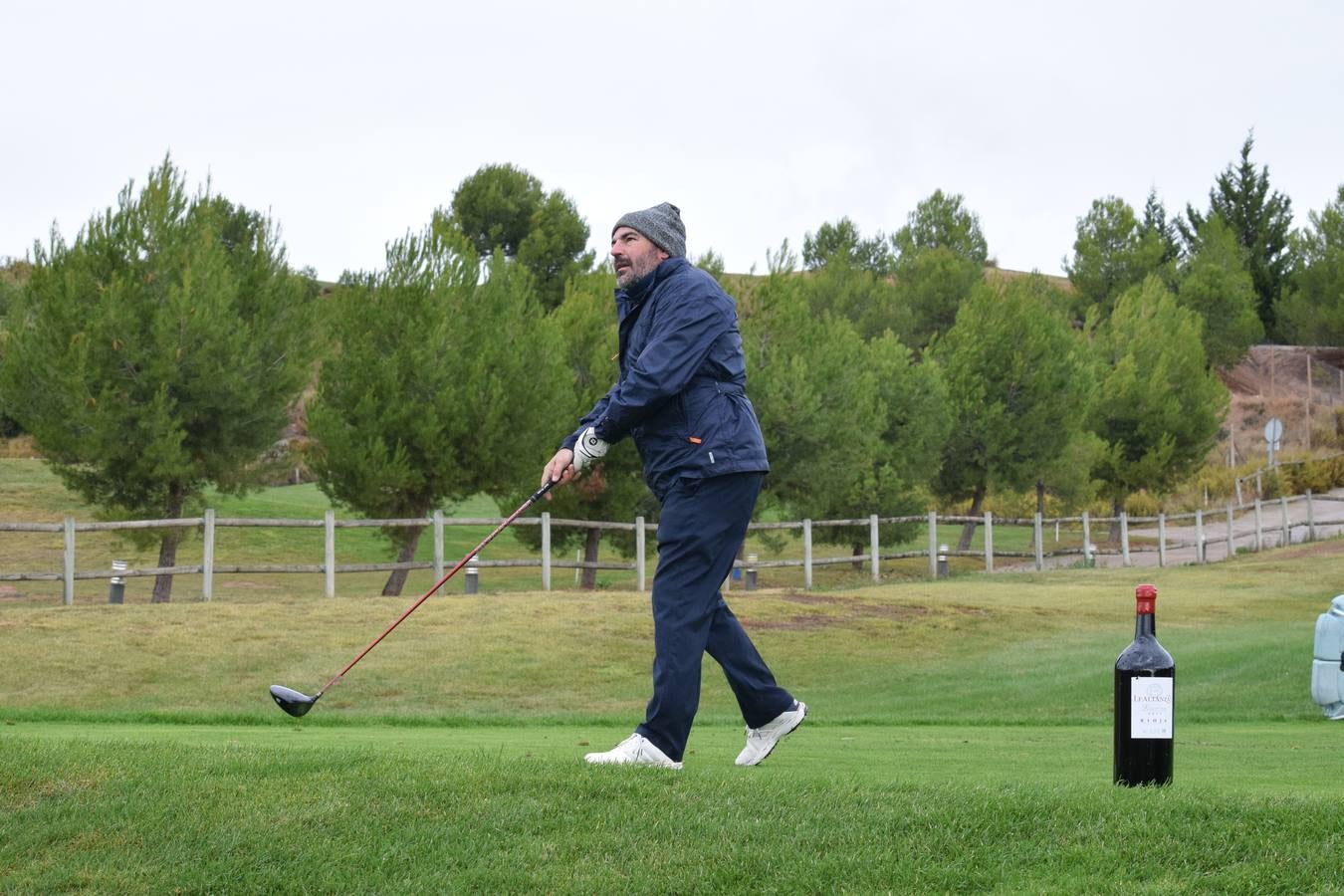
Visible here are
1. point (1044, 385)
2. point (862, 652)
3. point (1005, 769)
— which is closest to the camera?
point (1005, 769)

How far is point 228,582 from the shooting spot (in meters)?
35.8

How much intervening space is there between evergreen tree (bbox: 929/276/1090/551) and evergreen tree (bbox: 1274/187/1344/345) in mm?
39786

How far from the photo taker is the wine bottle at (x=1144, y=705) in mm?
4508

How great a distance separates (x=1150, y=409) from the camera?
48.6m

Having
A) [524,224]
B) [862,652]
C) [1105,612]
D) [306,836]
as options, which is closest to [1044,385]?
[1105,612]

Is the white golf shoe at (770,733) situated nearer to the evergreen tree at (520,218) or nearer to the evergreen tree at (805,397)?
the evergreen tree at (805,397)

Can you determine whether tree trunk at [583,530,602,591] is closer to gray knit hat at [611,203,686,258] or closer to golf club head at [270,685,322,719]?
golf club head at [270,685,322,719]

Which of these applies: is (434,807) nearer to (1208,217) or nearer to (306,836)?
(306,836)

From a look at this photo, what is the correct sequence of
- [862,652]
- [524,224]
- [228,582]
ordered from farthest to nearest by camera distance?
[524,224], [228,582], [862,652]

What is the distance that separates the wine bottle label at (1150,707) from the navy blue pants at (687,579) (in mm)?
1583

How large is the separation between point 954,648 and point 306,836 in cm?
1781

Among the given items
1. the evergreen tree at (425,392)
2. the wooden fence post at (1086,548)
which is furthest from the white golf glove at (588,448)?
the wooden fence post at (1086,548)

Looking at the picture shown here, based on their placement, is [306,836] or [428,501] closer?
[306,836]

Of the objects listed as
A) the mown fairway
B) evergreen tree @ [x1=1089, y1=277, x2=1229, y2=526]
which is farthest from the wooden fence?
the mown fairway
